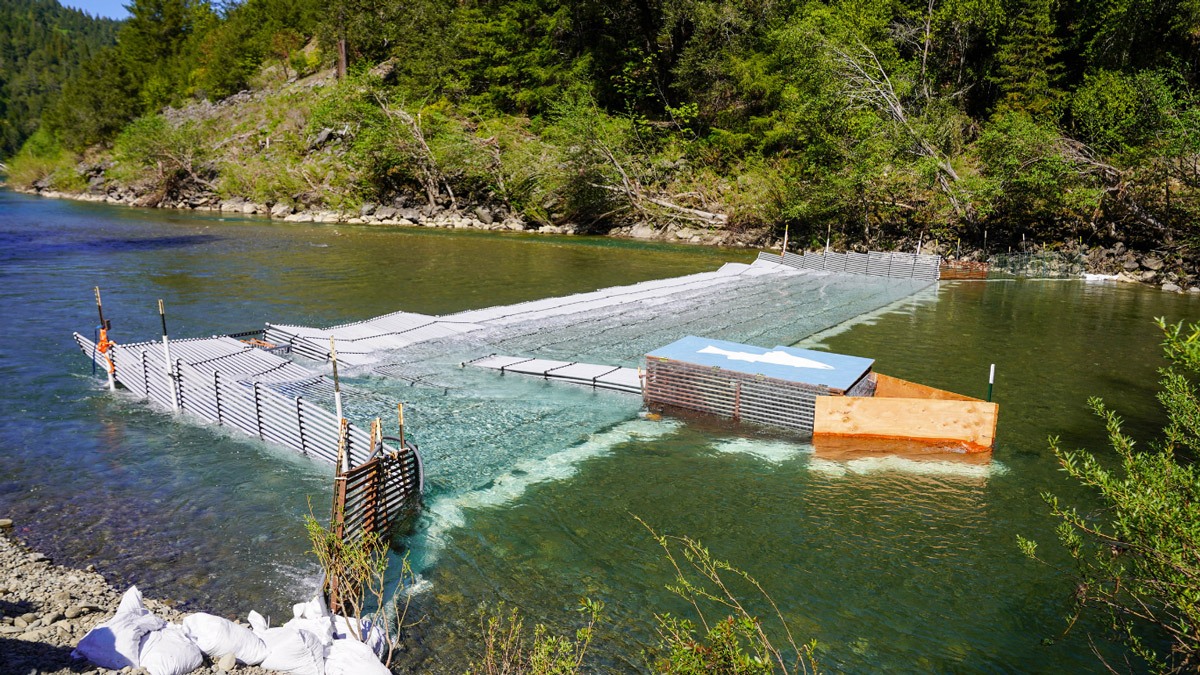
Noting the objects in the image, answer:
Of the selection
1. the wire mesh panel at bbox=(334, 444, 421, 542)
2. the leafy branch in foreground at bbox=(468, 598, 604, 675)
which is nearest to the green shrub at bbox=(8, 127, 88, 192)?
the wire mesh panel at bbox=(334, 444, 421, 542)

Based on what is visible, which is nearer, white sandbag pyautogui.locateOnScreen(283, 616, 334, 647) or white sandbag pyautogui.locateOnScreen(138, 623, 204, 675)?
white sandbag pyautogui.locateOnScreen(138, 623, 204, 675)

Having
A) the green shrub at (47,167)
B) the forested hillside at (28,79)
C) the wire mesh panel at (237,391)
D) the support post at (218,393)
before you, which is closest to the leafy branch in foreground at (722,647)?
the wire mesh panel at (237,391)

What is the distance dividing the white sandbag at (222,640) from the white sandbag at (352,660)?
2.52 ft

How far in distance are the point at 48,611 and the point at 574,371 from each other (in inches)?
500

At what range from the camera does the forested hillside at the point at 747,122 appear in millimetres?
43094

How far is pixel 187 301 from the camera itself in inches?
1226

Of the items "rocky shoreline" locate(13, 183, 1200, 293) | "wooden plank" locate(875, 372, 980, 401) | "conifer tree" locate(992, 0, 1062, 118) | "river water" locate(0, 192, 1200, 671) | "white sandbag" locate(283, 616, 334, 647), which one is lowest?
"river water" locate(0, 192, 1200, 671)

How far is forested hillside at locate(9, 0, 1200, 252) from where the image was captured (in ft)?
141

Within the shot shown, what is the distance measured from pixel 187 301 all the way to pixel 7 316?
19.6 feet

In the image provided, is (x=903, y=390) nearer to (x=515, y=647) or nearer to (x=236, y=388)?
(x=515, y=647)

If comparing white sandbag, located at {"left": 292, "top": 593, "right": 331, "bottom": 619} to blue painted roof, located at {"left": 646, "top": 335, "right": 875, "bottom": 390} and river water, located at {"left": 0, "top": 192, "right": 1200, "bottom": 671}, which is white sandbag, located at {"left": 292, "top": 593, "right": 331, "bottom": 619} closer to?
river water, located at {"left": 0, "top": 192, "right": 1200, "bottom": 671}

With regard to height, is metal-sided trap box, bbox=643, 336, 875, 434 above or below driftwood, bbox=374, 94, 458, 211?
below

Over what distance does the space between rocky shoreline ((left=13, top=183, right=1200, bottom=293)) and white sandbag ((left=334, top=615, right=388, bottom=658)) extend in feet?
143

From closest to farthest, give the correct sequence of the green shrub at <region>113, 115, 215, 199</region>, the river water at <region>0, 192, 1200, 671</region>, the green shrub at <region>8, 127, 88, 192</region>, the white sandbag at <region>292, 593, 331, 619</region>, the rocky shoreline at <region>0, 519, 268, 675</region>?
1. the rocky shoreline at <region>0, 519, 268, 675</region>
2. the white sandbag at <region>292, 593, 331, 619</region>
3. the river water at <region>0, 192, 1200, 671</region>
4. the green shrub at <region>113, 115, 215, 199</region>
5. the green shrub at <region>8, 127, 88, 192</region>
